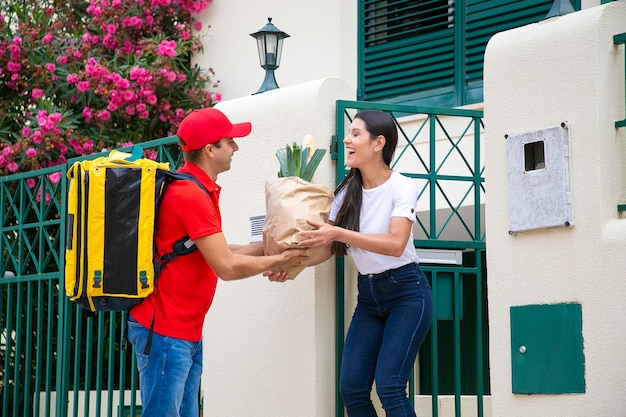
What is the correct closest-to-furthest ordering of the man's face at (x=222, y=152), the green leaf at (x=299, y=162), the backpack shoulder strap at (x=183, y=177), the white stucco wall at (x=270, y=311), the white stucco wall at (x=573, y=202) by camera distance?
the white stucco wall at (x=573, y=202) → the backpack shoulder strap at (x=183, y=177) → the man's face at (x=222, y=152) → the green leaf at (x=299, y=162) → the white stucco wall at (x=270, y=311)

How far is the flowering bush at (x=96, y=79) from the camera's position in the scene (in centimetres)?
909

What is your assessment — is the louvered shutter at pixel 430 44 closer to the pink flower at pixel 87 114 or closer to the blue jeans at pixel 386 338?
the pink flower at pixel 87 114

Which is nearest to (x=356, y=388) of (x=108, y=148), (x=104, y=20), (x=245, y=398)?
(x=245, y=398)

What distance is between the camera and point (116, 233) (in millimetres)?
4785

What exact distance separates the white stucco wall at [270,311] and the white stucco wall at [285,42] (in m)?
2.31

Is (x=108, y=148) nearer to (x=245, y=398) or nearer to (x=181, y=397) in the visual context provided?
(x=245, y=398)

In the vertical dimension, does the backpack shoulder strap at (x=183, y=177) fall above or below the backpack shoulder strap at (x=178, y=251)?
above

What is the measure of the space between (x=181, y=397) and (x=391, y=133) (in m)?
1.60

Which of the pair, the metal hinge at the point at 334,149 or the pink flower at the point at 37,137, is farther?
the pink flower at the point at 37,137

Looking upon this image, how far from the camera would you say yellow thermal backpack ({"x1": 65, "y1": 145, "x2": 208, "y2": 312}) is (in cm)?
472

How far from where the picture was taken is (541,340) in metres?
4.78

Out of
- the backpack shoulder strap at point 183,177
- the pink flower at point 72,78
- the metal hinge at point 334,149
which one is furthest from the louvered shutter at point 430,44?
the backpack shoulder strap at point 183,177

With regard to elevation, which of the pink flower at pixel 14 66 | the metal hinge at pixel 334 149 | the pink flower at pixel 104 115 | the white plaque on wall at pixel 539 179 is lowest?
the white plaque on wall at pixel 539 179

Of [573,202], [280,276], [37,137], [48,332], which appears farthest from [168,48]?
[573,202]
